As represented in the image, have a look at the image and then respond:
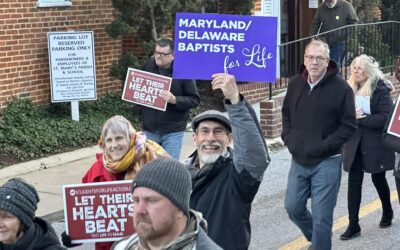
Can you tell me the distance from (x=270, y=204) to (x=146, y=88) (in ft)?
6.37

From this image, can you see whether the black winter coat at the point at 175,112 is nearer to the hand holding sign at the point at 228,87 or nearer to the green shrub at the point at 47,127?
the green shrub at the point at 47,127

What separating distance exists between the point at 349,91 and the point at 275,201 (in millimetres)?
2865

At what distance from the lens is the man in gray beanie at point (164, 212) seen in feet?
8.76

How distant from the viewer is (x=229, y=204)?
416 centimetres

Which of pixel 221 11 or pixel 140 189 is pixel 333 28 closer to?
pixel 221 11

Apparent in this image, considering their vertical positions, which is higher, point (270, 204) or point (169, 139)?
point (169, 139)

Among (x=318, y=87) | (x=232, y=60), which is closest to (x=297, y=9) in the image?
(x=318, y=87)

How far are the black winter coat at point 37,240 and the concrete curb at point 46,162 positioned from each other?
5667 millimetres

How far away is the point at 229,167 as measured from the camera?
13.9ft

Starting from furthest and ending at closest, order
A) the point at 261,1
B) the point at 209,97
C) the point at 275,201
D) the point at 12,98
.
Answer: the point at 261,1 → the point at 209,97 → the point at 12,98 → the point at 275,201

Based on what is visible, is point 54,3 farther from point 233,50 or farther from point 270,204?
point 233,50

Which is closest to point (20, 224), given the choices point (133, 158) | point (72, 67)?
point (133, 158)

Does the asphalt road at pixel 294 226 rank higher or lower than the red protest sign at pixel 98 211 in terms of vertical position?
lower

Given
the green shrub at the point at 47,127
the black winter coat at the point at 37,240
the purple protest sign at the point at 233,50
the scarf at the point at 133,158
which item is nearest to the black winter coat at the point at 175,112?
the purple protest sign at the point at 233,50
